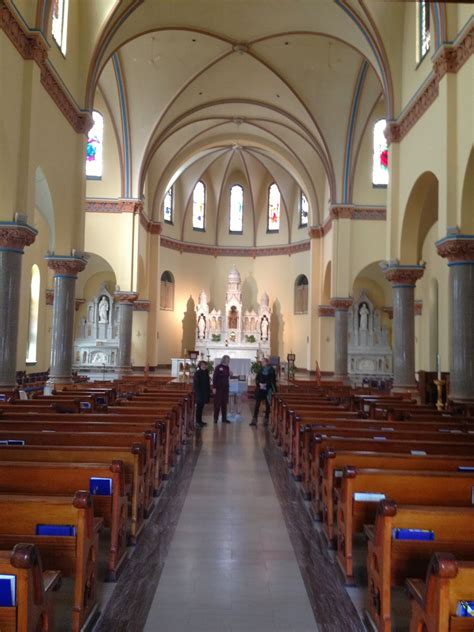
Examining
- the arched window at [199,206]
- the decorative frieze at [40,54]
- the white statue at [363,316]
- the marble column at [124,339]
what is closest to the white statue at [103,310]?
the marble column at [124,339]

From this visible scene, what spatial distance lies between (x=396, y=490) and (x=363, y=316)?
25.4 m

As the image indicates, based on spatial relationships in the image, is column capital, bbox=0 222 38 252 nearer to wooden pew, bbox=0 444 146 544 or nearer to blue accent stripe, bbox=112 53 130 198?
wooden pew, bbox=0 444 146 544

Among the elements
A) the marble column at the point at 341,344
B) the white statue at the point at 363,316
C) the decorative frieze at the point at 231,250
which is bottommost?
the marble column at the point at 341,344

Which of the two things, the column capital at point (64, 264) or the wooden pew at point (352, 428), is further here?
the column capital at point (64, 264)

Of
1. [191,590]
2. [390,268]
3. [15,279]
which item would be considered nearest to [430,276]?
[390,268]

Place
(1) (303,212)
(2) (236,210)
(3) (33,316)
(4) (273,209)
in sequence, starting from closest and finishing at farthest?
(3) (33,316)
(1) (303,212)
(4) (273,209)
(2) (236,210)

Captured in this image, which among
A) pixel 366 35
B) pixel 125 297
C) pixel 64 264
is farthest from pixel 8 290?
pixel 125 297

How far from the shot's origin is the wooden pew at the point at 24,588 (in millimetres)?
3082

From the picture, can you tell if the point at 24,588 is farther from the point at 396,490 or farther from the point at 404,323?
the point at 404,323

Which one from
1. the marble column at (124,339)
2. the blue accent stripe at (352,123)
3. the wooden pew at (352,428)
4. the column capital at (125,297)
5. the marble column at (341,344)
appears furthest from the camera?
the marble column at (124,339)

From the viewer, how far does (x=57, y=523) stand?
416 centimetres

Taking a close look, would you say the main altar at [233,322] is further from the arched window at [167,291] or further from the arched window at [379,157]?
the arched window at [379,157]

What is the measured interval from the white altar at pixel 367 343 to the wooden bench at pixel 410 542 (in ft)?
80.9

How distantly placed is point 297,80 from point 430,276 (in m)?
9.89
